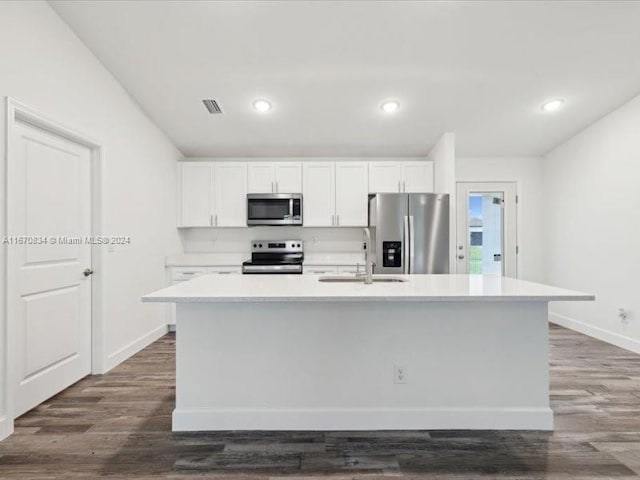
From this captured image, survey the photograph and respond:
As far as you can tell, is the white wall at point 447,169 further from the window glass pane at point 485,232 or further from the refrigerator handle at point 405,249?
the window glass pane at point 485,232

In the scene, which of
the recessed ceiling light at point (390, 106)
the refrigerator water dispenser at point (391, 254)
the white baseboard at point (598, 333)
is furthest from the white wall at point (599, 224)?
the recessed ceiling light at point (390, 106)

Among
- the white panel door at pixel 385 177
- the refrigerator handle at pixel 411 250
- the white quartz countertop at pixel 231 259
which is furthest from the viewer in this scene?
the white panel door at pixel 385 177

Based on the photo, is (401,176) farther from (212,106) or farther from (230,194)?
(212,106)

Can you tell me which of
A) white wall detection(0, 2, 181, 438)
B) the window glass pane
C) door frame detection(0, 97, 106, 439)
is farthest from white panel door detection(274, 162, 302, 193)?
the window glass pane

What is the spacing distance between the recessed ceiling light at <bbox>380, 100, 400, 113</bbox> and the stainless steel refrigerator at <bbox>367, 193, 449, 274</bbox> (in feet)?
2.94

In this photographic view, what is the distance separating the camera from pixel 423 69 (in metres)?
3.17

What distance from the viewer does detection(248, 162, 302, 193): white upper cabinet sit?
4.63 m

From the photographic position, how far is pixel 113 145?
3.29 m

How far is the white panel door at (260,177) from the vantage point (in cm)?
464

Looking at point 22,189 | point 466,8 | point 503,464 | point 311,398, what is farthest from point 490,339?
point 22,189

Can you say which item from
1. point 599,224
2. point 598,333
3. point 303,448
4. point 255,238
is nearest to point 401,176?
point 255,238

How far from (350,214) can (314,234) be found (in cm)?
62

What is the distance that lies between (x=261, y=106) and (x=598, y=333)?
14.3ft

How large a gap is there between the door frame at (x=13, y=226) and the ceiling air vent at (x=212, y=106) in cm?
108
